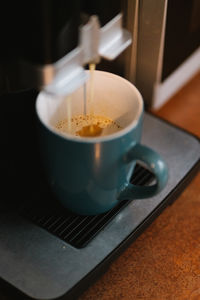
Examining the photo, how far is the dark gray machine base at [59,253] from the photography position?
42 cm

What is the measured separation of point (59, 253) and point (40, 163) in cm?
10

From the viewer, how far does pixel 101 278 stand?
1.58ft

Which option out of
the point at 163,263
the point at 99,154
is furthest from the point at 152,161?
the point at 163,263

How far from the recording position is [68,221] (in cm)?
47

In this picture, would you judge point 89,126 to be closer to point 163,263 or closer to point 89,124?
point 89,124

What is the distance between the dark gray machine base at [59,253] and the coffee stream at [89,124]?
0.29ft

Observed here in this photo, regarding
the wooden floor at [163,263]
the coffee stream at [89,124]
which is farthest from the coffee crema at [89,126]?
the wooden floor at [163,263]

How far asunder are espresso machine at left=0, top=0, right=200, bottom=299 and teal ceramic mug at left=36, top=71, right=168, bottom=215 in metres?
0.02

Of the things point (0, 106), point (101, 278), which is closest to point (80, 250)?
point (101, 278)

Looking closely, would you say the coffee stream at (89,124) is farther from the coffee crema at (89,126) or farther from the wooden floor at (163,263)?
the wooden floor at (163,263)

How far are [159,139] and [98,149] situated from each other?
0.60 feet

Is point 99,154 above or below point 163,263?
above

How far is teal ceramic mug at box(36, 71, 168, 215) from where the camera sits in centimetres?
40

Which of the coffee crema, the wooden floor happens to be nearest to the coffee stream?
the coffee crema
